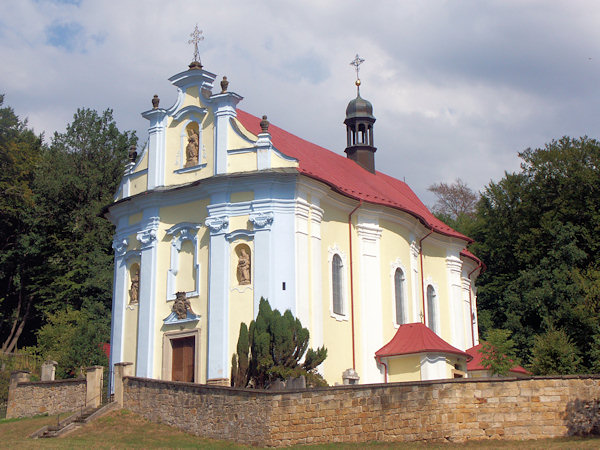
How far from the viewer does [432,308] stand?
31891 mm

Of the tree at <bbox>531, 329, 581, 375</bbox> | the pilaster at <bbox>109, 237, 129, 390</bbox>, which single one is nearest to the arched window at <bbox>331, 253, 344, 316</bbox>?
the tree at <bbox>531, 329, 581, 375</bbox>

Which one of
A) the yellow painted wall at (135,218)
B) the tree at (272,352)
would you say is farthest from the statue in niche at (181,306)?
the yellow painted wall at (135,218)

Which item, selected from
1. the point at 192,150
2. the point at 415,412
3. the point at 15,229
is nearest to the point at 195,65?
the point at 192,150

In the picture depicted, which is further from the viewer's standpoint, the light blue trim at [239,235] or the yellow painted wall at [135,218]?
the yellow painted wall at [135,218]

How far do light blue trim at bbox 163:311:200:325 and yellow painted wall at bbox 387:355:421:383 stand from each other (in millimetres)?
6512

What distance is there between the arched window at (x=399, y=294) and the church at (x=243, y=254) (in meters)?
0.04

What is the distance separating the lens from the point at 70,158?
1772 inches

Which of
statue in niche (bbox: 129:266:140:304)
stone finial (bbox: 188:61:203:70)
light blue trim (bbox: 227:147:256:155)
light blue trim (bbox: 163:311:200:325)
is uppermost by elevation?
stone finial (bbox: 188:61:203:70)

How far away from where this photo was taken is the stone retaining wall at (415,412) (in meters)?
16.3

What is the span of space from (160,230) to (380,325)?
801 cm

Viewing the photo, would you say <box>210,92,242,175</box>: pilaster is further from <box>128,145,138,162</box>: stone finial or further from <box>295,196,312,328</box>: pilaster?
<box>128,145,138,162</box>: stone finial

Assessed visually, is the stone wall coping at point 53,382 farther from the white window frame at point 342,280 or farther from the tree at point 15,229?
the tree at point 15,229

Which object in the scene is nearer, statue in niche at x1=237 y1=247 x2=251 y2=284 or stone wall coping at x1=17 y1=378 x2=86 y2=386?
stone wall coping at x1=17 y1=378 x2=86 y2=386

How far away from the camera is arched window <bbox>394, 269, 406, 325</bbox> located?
28062 mm
